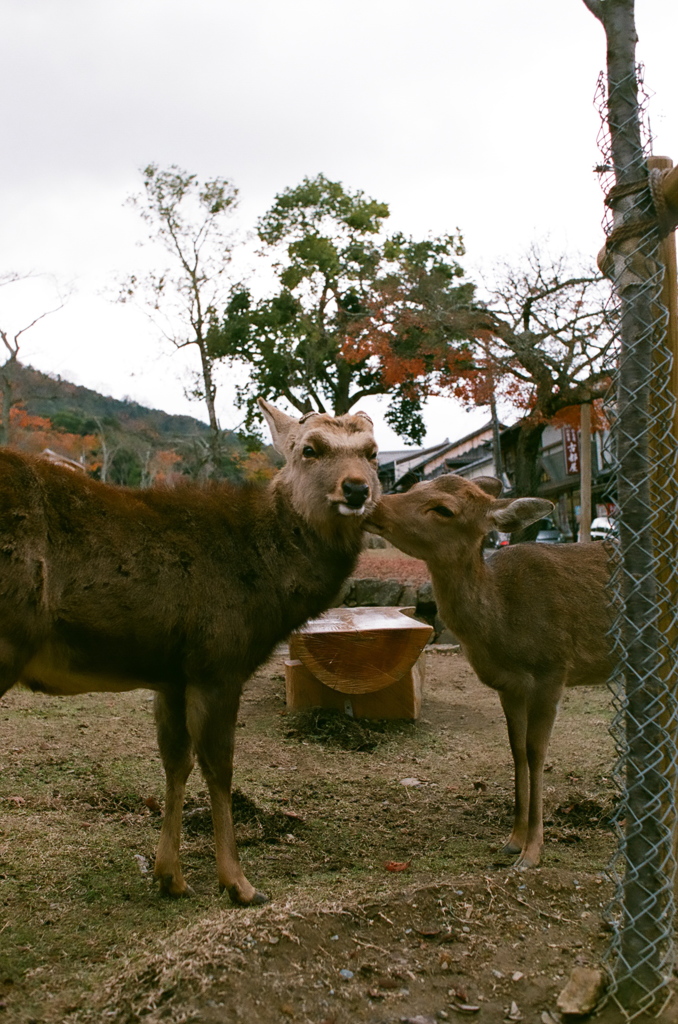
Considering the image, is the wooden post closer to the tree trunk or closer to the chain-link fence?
the chain-link fence

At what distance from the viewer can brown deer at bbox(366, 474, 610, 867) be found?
16.2ft

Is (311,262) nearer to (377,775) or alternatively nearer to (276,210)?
(276,210)

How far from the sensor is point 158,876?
4.19 metres

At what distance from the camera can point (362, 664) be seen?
7.05 meters

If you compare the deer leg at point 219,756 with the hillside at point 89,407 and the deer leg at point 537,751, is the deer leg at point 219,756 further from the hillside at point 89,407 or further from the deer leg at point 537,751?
the hillside at point 89,407

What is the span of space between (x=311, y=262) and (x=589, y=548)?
25002 mm

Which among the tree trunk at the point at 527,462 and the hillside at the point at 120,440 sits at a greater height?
the hillside at the point at 120,440

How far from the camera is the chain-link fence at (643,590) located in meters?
2.88

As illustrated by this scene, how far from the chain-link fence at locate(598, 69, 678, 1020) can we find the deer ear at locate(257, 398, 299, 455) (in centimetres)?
255

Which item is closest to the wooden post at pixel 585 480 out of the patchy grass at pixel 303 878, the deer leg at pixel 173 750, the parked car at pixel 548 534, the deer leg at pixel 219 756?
the patchy grass at pixel 303 878

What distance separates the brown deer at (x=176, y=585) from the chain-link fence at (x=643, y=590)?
1766 mm

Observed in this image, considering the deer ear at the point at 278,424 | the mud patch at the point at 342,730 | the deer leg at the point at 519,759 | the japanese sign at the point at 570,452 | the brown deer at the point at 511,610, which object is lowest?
the mud patch at the point at 342,730

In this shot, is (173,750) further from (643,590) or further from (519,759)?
(643,590)

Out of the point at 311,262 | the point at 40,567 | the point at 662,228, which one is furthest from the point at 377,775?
the point at 311,262
